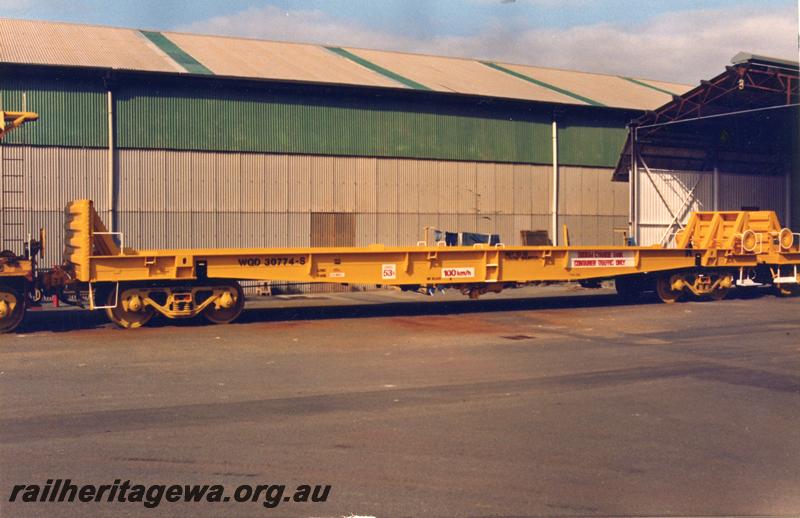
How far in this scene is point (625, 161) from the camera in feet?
100

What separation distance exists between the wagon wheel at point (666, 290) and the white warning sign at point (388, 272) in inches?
315

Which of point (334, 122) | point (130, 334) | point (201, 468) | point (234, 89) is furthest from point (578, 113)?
point (201, 468)

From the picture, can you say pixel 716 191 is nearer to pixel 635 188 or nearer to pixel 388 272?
pixel 635 188

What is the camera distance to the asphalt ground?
6.57 meters

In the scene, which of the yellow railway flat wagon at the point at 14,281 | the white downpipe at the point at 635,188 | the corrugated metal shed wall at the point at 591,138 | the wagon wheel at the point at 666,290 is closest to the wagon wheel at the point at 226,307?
the yellow railway flat wagon at the point at 14,281

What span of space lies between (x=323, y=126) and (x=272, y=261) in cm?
1041

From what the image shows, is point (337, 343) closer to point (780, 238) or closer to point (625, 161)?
point (780, 238)

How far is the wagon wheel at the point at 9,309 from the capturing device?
640 inches

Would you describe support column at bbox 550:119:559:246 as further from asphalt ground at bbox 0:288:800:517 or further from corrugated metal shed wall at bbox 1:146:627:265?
asphalt ground at bbox 0:288:800:517

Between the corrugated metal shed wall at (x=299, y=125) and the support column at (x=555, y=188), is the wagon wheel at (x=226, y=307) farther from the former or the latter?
the support column at (x=555, y=188)

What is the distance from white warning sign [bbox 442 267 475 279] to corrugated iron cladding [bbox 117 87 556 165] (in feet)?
30.9

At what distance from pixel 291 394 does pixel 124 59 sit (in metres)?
17.8

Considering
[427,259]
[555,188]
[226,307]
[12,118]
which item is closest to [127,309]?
[226,307]

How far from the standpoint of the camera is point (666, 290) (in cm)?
2273
